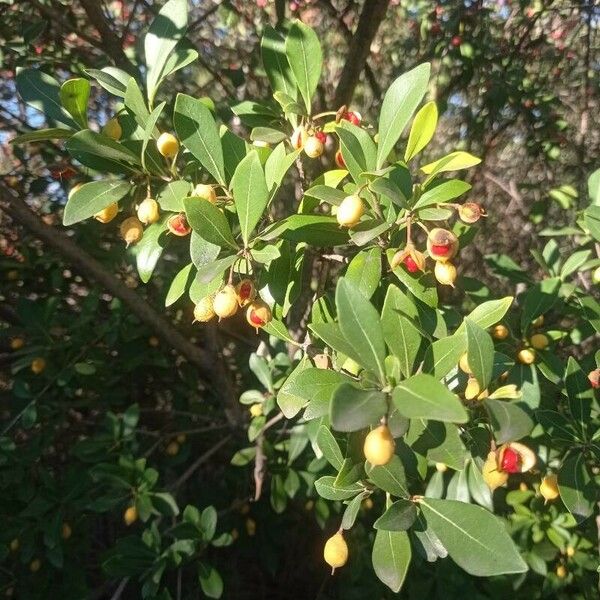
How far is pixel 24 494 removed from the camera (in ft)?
5.57

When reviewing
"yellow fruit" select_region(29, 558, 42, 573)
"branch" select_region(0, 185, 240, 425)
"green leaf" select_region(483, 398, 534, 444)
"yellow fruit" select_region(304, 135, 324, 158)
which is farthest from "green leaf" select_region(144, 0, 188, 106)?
"yellow fruit" select_region(29, 558, 42, 573)

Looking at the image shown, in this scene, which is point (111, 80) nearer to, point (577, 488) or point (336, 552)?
point (336, 552)

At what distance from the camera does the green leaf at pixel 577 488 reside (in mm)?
1016

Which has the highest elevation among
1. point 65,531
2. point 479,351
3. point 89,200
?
point 89,200

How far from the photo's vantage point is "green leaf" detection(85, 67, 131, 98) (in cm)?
97

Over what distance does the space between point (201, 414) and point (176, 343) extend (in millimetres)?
450

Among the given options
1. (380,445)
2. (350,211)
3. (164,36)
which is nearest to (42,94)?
(164,36)

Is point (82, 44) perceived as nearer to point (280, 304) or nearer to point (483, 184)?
point (483, 184)

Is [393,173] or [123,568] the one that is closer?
[393,173]

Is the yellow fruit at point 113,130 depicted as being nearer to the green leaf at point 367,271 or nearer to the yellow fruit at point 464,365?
the green leaf at point 367,271

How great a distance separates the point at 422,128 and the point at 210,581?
4.18ft

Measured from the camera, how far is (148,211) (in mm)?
945

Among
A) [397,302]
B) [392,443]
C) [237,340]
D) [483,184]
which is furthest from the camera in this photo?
[483,184]

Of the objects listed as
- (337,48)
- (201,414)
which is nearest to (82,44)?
(337,48)
